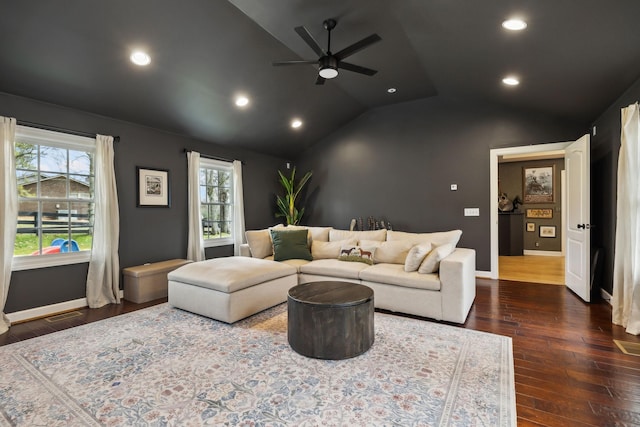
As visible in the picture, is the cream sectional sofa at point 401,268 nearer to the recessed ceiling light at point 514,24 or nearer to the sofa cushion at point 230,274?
the sofa cushion at point 230,274

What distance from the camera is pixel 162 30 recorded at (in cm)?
308

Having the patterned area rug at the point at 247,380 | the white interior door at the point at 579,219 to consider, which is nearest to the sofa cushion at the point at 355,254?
the patterned area rug at the point at 247,380

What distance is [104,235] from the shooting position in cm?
394

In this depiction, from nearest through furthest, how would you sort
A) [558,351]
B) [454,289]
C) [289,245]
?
[558,351] < [454,289] < [289,245]

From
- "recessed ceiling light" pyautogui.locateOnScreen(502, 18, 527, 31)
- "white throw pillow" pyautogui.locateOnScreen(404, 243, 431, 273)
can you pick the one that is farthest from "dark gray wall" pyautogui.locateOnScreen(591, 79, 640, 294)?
"white throw pillow" pyautogui.locateOnScreen(404, 243, 431, 273)

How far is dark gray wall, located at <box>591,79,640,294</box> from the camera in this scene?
12.1ft

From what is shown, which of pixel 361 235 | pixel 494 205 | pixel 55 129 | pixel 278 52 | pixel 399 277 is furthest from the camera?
pixel 494 205

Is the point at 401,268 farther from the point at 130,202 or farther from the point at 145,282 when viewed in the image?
the point at 130,202

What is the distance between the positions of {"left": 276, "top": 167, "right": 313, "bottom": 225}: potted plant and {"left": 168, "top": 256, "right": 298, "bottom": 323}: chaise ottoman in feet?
9.24

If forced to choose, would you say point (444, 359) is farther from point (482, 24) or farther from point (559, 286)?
point (559, 286)

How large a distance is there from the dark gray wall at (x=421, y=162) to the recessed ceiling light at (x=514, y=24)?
2563 mm

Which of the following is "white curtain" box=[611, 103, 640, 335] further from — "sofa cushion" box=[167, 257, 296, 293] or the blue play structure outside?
the blue play structure outside

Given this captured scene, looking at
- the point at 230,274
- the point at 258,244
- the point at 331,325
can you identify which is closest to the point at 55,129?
the point at 230,274

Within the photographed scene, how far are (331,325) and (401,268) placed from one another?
5.18 ft
